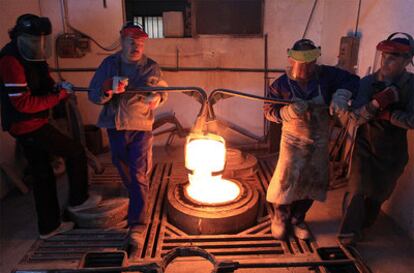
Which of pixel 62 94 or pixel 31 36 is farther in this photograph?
pixel 62 94

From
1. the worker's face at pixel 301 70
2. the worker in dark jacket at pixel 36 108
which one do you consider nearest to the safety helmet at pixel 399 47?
the worker's face at pixel 301 70

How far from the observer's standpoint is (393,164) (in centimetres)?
335

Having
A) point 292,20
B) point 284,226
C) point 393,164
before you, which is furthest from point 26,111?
point 292,20

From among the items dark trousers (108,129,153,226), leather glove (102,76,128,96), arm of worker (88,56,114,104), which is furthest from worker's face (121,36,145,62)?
dark trousers (108,129,153,226)

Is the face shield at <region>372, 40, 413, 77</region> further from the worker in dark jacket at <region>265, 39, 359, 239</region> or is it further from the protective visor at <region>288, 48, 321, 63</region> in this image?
the protective visor at <region>288, 48, 321, 63</region>

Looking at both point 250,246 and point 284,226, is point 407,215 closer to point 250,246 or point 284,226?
point 284,226

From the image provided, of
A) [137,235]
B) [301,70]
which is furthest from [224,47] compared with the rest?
[137,235]

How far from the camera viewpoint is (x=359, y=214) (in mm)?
3518

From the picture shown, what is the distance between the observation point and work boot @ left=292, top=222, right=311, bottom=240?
11.8ft

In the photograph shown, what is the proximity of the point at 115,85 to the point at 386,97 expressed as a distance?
2209mm

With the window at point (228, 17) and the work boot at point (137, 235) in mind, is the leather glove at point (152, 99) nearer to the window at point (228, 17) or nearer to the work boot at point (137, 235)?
the work boot at point (137, 235)

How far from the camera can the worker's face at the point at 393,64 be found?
3158 mm

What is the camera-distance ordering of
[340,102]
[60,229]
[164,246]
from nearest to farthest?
1. [340,102]
2. [164,246]
3. [60,229]

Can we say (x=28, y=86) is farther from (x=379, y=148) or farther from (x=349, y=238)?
(x=349, y=238)
